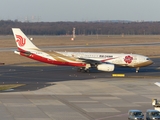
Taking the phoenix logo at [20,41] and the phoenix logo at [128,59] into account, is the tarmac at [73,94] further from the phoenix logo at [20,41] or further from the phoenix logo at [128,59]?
the phoenix logo at [20,41]

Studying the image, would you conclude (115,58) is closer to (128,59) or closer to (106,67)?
(128,59)

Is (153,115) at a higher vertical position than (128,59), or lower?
lower

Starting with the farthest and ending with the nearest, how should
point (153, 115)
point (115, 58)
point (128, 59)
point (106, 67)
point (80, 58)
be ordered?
1. point (128, 59)
2. point (115, 58)
3. point (80, 58)
4. point (106, 67)
5. point (153, 115)

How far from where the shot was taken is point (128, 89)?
57.3 m

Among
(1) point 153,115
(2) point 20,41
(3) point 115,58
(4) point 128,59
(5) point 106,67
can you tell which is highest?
(2) point 20,41

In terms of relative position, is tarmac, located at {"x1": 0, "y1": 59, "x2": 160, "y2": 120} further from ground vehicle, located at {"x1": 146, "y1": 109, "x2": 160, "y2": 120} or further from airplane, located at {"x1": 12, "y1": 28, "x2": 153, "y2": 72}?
ground vehicle, located at {"x1": 146, "y1": 109, "x2": 160, "y2": 120}

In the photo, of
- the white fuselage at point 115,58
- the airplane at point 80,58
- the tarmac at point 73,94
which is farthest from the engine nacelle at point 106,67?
the white fuselage at point 115,58

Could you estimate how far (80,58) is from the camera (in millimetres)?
74188

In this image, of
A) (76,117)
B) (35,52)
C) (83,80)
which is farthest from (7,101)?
(35,52)

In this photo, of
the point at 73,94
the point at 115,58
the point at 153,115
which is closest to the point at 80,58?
the point at 115,58

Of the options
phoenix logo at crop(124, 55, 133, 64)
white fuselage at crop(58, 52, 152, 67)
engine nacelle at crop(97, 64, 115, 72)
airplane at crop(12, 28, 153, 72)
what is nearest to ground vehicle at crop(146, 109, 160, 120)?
engine nacelle at crop(97, 64, 115, 72)

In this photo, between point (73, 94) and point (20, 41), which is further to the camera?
point (20, 41)

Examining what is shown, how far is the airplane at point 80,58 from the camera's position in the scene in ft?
244

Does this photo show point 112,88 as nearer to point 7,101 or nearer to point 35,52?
point 7,101
